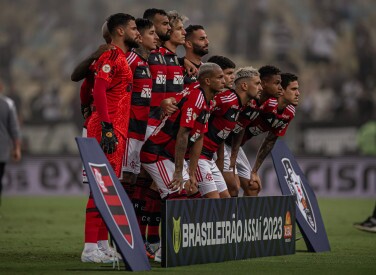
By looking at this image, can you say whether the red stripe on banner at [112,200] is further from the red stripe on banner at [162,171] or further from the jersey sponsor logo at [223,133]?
the jersey sponsor logo at [223,133]

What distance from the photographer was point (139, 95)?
10352 millimetres

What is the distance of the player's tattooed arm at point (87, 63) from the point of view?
385 inches

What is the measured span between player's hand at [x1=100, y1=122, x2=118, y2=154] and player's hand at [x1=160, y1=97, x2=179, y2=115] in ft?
2.45

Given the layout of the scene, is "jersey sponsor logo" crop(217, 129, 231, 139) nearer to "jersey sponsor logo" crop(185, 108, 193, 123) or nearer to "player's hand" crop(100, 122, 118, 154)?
"jersey sponsor logo" crop(185, 108, 193, 123)

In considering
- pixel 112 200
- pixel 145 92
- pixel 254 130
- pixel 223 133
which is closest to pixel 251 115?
pixel 223 133

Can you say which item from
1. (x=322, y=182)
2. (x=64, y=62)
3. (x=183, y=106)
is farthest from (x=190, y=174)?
(x=64, y=62)

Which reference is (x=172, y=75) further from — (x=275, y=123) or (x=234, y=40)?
(x=234, y=40)

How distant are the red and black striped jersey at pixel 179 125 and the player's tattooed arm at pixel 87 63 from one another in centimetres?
→ 91

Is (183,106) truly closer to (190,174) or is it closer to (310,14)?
(190,174)

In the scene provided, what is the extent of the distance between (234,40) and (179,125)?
27.2m

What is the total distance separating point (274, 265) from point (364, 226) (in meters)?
5.31

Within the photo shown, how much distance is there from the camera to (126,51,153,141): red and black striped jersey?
10.3 metres

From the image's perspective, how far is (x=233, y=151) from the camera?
11.7 m

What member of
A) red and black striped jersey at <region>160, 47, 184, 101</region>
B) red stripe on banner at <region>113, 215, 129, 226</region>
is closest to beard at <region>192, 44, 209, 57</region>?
red and black striped jersey at <region>160, 47, 184, 101</region>
